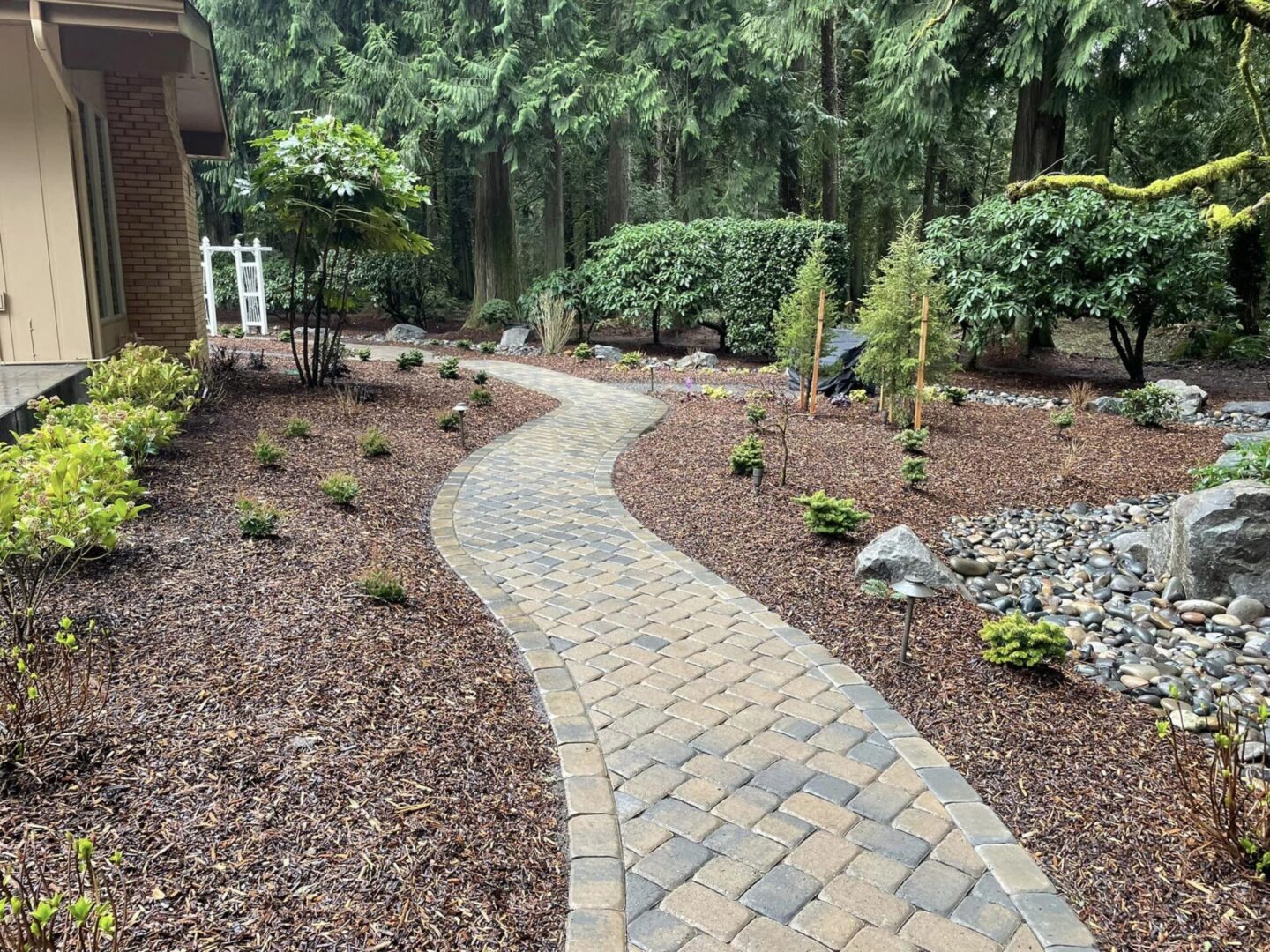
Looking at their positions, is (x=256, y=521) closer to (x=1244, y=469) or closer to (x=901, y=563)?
(x=901, y=563)

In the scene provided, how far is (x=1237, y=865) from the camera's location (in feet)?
8.34

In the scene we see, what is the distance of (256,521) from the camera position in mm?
4371

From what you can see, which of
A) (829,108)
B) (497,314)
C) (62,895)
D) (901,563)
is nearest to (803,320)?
(901,563)

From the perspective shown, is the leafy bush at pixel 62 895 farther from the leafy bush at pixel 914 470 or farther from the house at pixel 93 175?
the house at pixel 93 175

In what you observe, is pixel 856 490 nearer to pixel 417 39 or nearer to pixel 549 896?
pixel 549 896

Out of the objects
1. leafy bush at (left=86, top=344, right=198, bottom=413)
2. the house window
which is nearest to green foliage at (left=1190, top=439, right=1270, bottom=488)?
leafy bush at (left=86, top=344, right=198, bottom=413)

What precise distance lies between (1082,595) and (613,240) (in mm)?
12008

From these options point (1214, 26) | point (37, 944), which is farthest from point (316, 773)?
point (1214, 26)

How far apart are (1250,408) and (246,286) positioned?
17.5 m

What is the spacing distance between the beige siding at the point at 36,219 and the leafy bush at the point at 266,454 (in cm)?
229

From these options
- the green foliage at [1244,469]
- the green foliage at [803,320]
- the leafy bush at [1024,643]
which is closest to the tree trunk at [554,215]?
the green foliage at [803,320]

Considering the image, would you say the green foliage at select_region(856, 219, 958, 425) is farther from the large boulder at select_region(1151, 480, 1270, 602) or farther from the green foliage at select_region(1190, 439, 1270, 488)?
the large boulder at select_region(1151, 480, 1270, 602)

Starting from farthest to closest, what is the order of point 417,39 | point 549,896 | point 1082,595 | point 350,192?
point 417,39 → point 350,192 → point 1082,595 → point 549,896

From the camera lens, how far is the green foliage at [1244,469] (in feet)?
18.5
